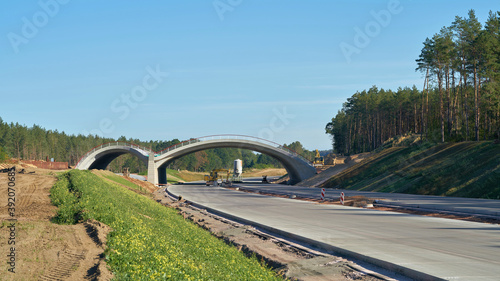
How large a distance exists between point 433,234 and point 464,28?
48.0m

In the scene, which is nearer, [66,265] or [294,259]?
[66,265]

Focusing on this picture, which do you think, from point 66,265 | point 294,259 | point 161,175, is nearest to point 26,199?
point 66,265

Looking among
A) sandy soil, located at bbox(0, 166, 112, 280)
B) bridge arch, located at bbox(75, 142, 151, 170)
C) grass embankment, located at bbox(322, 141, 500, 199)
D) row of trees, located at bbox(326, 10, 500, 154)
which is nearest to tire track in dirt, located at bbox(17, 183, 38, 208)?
sandy soil, located at bbox(0, 166, 112, 280)

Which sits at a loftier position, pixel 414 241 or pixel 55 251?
pixel 55 251

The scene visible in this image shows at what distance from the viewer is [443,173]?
4388 cm

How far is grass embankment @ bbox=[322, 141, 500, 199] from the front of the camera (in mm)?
37906

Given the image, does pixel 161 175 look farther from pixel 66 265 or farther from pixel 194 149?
pixel 66 265

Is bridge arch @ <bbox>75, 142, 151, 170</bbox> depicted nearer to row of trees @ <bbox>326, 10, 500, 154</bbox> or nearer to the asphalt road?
row of trees @ <bbox>326, 10, 500, 154</bbox>

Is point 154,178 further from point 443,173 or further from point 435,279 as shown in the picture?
point 435,279

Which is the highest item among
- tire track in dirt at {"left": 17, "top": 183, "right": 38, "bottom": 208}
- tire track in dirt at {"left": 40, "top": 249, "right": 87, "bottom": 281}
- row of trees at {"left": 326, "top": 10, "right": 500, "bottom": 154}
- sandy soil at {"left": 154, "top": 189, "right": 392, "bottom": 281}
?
row of trees at {"left": 326, "top": 10, "right": 500, "bottom": 154}

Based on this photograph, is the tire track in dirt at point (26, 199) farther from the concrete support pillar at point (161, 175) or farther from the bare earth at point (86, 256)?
the concrete support pillar at point (161, 175)

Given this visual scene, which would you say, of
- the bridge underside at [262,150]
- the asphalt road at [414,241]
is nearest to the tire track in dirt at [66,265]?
the asphalt road at [414,241]

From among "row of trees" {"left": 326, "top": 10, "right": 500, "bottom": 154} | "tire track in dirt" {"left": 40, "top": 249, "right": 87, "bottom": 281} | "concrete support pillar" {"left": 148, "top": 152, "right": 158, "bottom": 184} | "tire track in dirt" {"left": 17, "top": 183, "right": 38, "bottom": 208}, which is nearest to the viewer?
"tire track in dirt" {"left": 40, "top": 249, "right": 87, "bottom": 281}

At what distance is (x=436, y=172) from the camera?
45.4 meters
